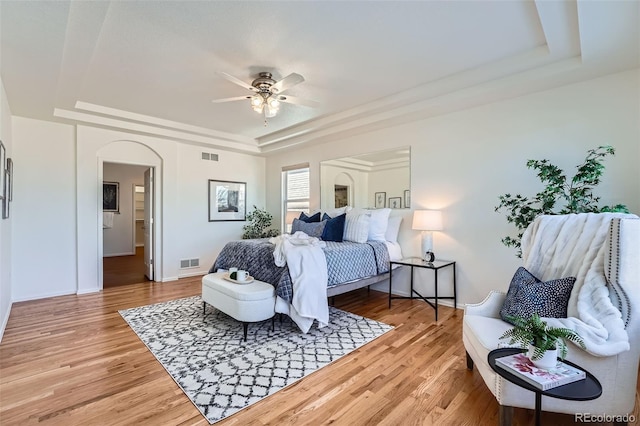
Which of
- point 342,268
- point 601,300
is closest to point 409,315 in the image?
point 342,268

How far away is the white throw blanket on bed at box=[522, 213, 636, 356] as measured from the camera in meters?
1.55

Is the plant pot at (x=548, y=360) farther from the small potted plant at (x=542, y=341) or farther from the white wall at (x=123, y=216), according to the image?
the white wall at (x=123, y=216)

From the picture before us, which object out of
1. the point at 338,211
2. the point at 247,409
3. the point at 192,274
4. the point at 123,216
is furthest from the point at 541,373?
the point at 123,216

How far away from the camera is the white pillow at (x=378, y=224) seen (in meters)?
4.27

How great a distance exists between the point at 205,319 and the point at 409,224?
2934mm

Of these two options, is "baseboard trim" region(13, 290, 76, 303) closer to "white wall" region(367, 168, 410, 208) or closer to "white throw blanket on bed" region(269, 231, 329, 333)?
"white throw blanket on bed" region(269, 231, 329, 333)

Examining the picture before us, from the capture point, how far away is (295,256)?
3.07 metres

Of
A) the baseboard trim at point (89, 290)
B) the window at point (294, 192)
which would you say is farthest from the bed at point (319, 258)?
the baseboard trim at point (89, 290)

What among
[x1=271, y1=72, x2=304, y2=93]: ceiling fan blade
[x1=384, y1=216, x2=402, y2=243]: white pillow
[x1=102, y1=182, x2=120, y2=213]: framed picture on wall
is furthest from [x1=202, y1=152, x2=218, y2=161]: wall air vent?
[x1=102, y1=182, x2=120, y2=213]: framed picture on wall

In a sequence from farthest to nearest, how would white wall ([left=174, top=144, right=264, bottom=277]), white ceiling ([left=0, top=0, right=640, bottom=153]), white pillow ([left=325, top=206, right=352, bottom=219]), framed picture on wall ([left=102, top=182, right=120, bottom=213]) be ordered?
framed picture on wall ([left=102, top=182, right=120, bottom=213])
white wall ([left=174, top=144, right=264, bottom=277])
white pillow ([left=325, top=206, right=352, bottom=219])
white ceiling ([left=0, top=0, right=640, bottom=153])

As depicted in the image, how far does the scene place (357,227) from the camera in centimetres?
424

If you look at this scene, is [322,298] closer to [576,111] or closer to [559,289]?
[559,289]

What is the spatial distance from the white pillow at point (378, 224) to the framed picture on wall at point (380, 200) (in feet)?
0.80

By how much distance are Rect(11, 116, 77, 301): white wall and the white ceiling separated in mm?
388
